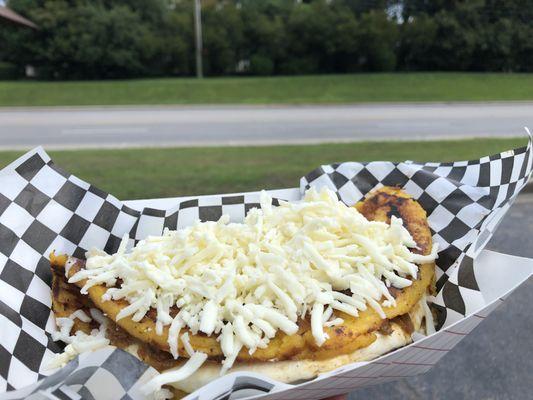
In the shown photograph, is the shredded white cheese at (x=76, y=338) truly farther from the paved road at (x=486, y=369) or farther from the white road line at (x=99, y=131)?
the white road line at (x=99, y=131)

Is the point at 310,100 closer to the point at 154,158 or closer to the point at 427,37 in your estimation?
the point at 154,158

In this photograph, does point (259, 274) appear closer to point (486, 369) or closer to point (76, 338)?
point (76, 338)

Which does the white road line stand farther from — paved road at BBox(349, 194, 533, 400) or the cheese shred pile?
the cheese shred pile

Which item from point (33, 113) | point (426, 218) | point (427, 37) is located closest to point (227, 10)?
point (427, 37)

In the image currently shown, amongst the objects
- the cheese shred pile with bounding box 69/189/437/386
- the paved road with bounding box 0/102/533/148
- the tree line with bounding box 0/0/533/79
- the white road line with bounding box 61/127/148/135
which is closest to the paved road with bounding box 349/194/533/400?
the cheese shred pile with bounding box 69/189/437/386

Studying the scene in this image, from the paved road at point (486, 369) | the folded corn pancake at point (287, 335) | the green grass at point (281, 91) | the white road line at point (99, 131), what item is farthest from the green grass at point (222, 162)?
the green grass at point (281, 91)

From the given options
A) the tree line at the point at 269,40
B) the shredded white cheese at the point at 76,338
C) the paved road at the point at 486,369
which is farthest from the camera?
the tree line at the point at 269,40
